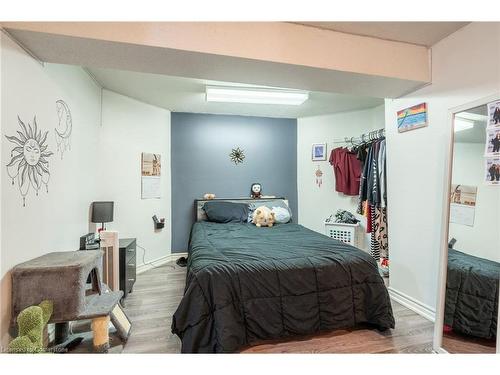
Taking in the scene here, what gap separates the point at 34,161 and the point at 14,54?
0.62 metres

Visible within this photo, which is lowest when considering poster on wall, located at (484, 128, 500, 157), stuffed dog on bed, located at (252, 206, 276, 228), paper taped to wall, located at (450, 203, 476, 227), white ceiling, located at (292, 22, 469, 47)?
stuffed dog on bed, located at (252, 206, 276, 228)

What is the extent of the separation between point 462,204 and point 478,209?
0.09m

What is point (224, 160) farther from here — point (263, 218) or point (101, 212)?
point (101, 212)

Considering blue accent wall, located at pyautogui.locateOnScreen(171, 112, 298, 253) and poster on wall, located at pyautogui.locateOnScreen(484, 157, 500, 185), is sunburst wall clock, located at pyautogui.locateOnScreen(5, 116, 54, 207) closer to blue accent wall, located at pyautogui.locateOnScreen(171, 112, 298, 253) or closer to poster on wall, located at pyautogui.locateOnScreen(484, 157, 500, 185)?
blue accent wall, located at pyautogui.locateOnScreen(171, 112, 298, 253)

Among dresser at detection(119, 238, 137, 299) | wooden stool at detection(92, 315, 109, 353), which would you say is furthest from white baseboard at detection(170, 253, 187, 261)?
wooden stool at detection(92, 315, 109, 353)

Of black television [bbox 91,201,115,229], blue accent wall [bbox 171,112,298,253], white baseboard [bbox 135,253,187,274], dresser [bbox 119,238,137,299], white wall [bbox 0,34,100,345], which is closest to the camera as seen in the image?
white wall [bbox 0,34,100,345]

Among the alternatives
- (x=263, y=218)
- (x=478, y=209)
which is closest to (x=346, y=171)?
(x=263, y=218)

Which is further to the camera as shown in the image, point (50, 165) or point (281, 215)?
point (281, 215)

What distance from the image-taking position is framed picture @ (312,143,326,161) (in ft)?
13.3

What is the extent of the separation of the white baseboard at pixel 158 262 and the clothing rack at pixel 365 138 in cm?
311

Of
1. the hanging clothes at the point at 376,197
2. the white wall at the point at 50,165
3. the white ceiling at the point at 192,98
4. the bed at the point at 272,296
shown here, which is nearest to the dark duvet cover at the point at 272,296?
the bed at the point at 272,296

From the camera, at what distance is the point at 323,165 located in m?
4.05

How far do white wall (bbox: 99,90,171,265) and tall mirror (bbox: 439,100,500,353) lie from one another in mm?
3269
